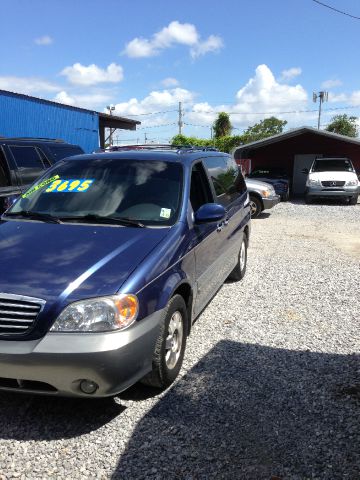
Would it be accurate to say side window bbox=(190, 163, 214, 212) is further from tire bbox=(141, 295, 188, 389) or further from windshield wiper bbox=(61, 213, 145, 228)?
tire bbox=(141, 295, 188, 389)

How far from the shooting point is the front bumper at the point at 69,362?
263 centimetres

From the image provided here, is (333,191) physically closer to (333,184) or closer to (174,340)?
(333,184)

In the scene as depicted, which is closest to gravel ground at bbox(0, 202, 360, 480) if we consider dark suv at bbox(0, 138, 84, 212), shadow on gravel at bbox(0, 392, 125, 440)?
shadow on gravel at bbox(0, 392, 125, 440)

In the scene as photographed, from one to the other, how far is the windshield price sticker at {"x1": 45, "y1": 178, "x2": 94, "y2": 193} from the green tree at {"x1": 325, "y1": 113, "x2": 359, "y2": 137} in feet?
175

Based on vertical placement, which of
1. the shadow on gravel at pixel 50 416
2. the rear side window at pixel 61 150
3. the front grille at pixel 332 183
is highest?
the rear side window at pixel 61 150

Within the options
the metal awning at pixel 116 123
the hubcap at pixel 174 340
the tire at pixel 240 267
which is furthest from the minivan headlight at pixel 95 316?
the metal awning at pixel 116 123

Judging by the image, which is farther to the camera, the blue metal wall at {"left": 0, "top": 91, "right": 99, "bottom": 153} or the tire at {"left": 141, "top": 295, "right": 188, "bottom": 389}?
the blue metal wall at {"left": 0, "top": 91, "right": 99, "bottom": 153}

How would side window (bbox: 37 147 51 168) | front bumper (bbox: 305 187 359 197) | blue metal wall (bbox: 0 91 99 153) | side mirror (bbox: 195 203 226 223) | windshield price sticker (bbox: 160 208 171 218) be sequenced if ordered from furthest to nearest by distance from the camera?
front bumper (bbox: 305 187 359 197) → blue metal wall (bbox: 0 91 99 153) → side window (bbox: 37 147 51 168) → side mirror (bbox: 195 203 226 223) → windshield price sticker (bbox: 160 208 171 218)

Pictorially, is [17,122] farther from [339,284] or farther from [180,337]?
[180,337]

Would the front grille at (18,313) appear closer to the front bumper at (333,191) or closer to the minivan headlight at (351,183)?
the front bumper at (333,191)

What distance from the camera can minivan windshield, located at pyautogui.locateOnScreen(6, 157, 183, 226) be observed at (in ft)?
12.4

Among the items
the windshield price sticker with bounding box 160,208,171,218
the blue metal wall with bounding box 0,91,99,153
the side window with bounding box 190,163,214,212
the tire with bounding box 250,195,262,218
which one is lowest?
the tire with bounding box 250,195,262,218

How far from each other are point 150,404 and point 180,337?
60 cm

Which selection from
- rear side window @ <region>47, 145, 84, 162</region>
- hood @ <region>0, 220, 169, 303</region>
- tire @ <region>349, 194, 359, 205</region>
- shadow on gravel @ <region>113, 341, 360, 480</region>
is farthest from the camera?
tire @ <region>349, 194, 359, 205</region>
